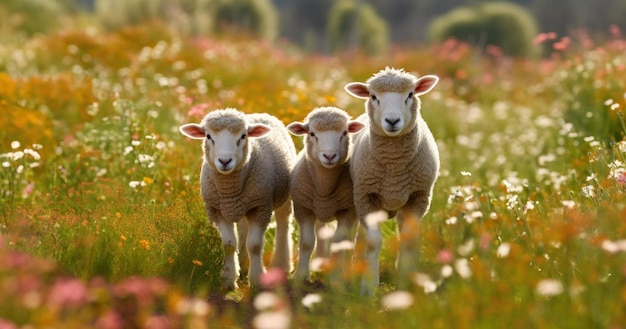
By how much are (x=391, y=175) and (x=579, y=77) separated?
5.11 metres

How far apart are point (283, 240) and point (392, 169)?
4.47ft

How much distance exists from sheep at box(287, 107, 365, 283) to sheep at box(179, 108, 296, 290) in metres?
0.22

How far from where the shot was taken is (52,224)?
556 cm

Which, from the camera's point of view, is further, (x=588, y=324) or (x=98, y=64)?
(x=98, y=64)

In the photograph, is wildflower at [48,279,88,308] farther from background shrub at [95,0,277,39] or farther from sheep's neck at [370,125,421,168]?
background shrub at [95,0,277,39]

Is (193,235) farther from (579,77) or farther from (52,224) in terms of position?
(579,77)

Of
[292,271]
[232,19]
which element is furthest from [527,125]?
[232,19]

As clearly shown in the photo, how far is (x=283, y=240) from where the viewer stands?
22.1 feet

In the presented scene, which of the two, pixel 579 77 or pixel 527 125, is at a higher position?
pixel 579 77

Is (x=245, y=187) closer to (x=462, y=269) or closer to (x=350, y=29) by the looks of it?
(x=462, y=269)

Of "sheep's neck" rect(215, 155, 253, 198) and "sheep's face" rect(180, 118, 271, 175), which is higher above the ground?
"sheep's face" rect(180, 118, 271, 175)

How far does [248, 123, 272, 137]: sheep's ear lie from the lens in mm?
5910

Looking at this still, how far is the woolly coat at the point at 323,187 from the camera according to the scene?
19.6ft

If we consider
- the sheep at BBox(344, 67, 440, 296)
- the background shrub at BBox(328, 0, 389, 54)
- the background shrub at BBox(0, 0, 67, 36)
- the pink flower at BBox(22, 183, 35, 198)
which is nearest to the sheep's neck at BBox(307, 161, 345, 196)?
the sheep at BBox(344, 67, 440, 296)
